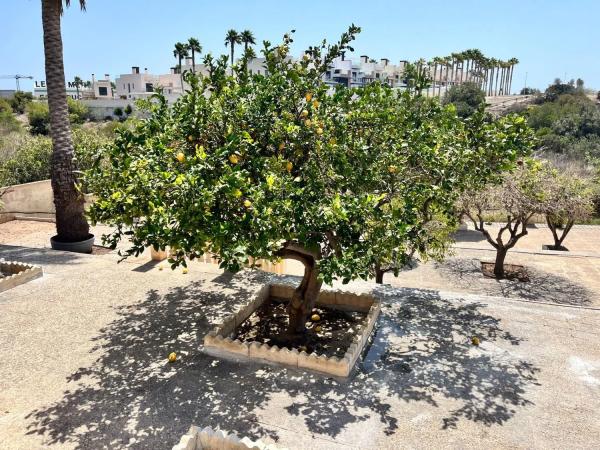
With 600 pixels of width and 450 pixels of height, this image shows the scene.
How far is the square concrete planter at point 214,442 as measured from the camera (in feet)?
17.5

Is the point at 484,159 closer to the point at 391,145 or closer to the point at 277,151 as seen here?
the point at 391,145

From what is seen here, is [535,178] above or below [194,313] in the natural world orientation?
above

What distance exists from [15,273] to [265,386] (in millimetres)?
8398

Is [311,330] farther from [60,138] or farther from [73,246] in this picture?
[60,138]

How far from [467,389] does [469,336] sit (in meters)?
1.79

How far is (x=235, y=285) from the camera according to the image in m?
11.4

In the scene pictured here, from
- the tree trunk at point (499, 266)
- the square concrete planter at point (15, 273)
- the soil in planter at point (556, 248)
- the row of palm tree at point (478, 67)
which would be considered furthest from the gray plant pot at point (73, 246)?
the row of palm tree at point (478, 67)

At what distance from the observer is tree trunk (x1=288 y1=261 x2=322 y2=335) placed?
8.70 m

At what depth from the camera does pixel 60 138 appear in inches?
592

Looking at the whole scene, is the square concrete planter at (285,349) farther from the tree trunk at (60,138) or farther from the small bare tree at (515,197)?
the tree trunk at (60,138)

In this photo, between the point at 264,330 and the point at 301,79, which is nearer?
the point at 301,79

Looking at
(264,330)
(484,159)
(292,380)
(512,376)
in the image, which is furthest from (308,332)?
(484,159)

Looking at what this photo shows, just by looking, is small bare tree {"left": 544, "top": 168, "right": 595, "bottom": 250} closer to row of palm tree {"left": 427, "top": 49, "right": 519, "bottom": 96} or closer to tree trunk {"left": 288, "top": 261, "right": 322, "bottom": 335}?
tree trunk {"left": 288, "top": 261, "right": 322, "bottom": 335}

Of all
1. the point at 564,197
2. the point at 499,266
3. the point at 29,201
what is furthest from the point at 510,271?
the point at 29,201
